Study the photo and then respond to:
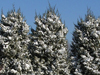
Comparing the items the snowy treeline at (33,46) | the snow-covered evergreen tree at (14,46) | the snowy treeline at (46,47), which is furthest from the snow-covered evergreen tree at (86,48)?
the snow-covered evergreen tree at (14,46)

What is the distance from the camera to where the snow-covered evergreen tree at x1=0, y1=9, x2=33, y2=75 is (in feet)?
41.3

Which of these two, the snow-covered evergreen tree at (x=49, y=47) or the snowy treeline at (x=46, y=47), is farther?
the snow-covered evergreen tree at (x=49, y=47)

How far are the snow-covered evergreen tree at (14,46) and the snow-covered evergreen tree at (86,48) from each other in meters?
3.72

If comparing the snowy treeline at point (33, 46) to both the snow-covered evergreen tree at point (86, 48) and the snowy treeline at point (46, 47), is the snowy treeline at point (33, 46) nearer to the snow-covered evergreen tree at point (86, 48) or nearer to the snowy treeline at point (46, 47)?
the snowy treeline at point (46, 47)

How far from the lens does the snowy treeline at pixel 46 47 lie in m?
12.8

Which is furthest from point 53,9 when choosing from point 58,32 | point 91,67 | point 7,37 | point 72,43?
point 91,67

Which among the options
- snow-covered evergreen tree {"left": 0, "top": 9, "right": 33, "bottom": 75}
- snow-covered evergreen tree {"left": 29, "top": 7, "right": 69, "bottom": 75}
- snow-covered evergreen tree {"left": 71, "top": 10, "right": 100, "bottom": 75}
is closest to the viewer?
snow-covered evergreen tree {"left": 0, "top": 9, "right": 33, "bottom": 75}

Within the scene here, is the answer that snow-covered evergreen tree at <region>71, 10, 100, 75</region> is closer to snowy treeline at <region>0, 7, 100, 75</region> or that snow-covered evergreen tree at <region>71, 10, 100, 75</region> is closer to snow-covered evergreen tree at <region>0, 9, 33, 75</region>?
snowy treeline at <region>0, 7, 100, 75</region>

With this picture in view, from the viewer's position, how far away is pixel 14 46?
12.8 meters

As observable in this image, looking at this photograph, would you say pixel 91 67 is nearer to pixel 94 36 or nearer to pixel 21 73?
pixel 94 36

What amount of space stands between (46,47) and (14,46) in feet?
7.03

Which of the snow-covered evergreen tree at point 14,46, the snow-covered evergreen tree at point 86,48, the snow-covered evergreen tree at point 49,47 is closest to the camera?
the snow-covered evergreen tree at point 14,46

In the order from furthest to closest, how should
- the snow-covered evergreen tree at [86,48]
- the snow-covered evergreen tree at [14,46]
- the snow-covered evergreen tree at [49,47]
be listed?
the snow-covered evergreen tree at [86,48]
the snow-covered evergreen tree at [49,47]
the snow-covered evergreen tree at [14,46]

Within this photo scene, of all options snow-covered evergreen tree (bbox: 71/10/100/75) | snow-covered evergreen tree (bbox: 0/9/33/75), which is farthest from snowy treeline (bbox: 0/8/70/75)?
snow-covered evergreen tree (bbox: 71/10/100/75)
